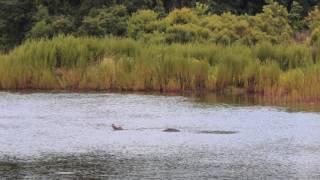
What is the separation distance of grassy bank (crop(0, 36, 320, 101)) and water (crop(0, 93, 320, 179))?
3.35m

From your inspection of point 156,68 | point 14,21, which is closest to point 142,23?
point 14,21

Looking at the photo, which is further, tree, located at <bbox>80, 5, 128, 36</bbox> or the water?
tree, located at <bbox>80, 5, 128, 36</bbox>

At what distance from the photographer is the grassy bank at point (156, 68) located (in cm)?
2491

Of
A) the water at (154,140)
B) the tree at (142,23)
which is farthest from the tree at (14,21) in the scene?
the water at (154,140)

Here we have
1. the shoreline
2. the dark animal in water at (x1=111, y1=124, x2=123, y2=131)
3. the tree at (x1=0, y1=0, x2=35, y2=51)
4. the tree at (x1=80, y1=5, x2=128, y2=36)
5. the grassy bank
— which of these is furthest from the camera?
the tree at (x1=0, y1=0, x2=35, y2=51)

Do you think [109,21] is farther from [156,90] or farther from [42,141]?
[42,141]

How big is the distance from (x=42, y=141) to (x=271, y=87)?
10.4 metres

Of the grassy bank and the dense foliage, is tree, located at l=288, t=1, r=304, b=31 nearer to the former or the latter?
the dense foliage

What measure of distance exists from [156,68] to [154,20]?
9.58m

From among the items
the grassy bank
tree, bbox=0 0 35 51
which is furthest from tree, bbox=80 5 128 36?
the grassy bank

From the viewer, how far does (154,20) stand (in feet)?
113

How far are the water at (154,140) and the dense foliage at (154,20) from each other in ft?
38.0

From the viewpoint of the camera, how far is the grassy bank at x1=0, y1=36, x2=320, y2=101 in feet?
81.7

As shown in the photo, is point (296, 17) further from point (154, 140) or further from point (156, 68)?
point (154, 140)
